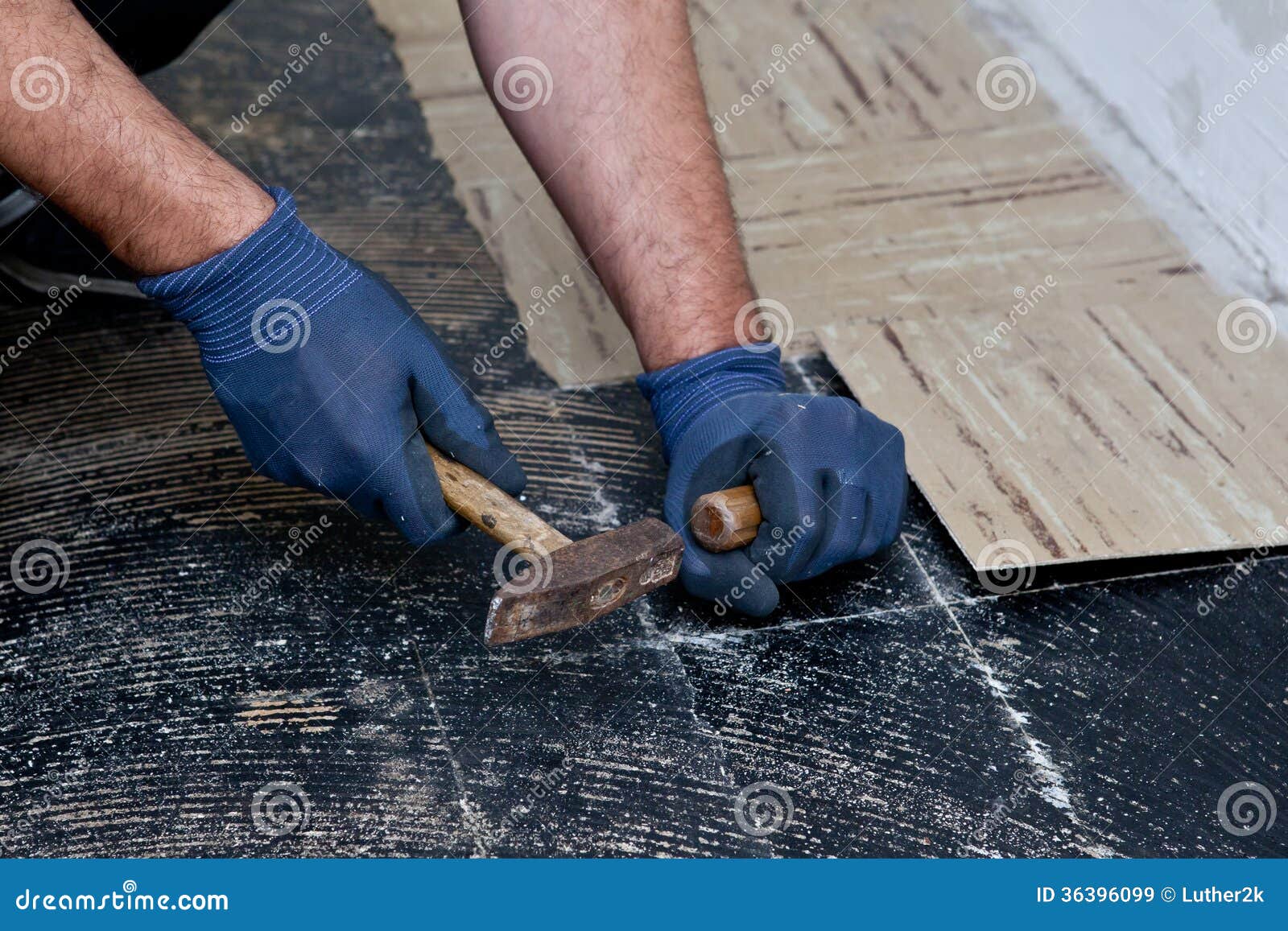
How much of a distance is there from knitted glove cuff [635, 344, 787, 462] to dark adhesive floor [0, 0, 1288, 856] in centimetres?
15

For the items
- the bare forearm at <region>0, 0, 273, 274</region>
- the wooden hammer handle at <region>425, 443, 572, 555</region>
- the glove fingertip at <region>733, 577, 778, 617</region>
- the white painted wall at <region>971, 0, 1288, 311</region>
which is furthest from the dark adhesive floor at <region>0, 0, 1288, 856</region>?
the white painted wall at <region>971, 0, 1288, 311</region>

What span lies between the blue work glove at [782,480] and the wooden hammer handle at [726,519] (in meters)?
0.01

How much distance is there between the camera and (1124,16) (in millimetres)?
2414

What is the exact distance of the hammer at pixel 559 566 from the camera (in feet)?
4.16

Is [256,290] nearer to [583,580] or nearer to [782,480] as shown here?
[583,580]

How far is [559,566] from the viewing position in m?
1.29

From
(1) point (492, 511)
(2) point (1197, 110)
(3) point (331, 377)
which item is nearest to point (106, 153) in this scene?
(3) point (331, 377)

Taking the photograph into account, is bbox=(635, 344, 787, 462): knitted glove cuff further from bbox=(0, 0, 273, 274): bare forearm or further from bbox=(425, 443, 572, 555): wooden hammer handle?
bbox=(0, 0, 273, 274): bare forearm

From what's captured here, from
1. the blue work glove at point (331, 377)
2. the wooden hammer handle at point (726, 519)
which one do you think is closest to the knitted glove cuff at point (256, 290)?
the blue work glove at point (331, 377)

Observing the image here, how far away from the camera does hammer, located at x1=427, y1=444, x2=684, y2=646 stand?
1.27 metres

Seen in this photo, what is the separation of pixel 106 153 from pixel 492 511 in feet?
2.09

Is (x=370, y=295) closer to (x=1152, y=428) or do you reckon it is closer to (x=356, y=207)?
(x=356, y=207)

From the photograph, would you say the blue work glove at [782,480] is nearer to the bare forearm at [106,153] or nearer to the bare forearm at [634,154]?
the bare forearm at [634,154]

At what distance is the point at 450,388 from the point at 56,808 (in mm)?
658
